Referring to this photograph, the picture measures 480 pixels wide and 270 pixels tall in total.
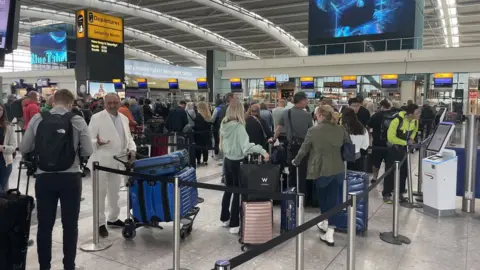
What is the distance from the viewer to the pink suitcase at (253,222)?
429 centimetres

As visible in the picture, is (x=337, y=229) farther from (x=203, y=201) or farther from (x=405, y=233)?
(x=203, y=201)

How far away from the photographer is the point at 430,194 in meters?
5.66

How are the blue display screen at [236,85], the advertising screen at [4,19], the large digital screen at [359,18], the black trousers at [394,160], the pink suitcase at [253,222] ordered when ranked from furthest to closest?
1. the blue display screen at [236,85]
2. the large digital screen at [359,18]
3. the black trousers at [394,160]
4. the pink suitcase at [253,222]
5. the advertising screen at [4,19]

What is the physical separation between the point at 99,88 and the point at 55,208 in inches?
578

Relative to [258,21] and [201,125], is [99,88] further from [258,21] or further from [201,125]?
[258,21]

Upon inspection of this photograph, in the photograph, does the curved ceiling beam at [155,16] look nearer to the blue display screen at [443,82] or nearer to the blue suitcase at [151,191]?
the blue display screen at [443,82]

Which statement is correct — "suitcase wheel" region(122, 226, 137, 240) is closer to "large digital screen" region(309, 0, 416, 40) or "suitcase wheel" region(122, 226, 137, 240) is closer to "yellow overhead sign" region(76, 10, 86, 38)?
"yellow overhead sign" region(76, 10, 86, 38)

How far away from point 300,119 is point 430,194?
6.97 feet

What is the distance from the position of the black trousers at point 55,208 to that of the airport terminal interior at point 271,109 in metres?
0.20

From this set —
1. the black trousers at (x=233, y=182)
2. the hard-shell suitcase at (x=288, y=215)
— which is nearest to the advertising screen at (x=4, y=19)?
the black trousers at (x=233, y=182)

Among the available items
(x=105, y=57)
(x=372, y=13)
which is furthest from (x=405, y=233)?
(x=372, y=13)

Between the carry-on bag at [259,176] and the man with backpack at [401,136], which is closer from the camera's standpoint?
the carry-on bag at [259,176]

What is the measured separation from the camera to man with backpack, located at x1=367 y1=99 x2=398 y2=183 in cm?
676

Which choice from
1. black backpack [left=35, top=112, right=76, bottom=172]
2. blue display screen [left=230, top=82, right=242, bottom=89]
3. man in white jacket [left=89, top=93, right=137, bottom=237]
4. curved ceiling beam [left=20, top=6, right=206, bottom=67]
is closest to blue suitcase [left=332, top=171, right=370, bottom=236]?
man in white jacket [left=89, top=93, right=137, bottom=237]
